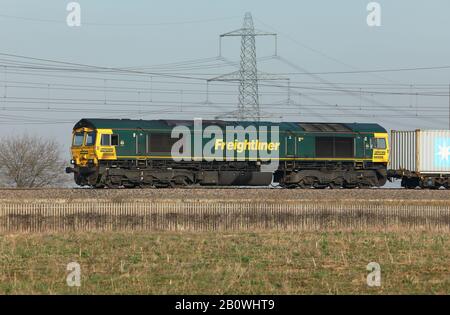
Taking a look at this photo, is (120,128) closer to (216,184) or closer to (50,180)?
(216,184)

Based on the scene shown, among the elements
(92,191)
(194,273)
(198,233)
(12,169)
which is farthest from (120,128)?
(194,273)

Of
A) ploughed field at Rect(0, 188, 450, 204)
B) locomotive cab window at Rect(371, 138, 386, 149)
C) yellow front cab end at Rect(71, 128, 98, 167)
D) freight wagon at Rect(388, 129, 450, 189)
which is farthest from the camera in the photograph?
freight wagon at Rect(388, 129, 450, 189)

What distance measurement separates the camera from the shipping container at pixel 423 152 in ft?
175

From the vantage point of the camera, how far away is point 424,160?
175 feet

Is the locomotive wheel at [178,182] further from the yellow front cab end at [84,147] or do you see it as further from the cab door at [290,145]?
the cab door at [290,145]

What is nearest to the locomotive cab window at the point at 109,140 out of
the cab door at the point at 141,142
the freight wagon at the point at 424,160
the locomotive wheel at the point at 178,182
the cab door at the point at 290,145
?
the cab door at the point at 141,142

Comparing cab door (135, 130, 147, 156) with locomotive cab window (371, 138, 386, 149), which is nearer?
cab door (135, 130, 147, 156)

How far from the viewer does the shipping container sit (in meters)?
53.3

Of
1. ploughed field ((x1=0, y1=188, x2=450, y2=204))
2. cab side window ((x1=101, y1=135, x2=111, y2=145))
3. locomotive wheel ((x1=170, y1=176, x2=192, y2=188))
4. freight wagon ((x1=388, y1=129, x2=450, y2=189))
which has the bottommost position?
ploughed field ((x1=0, y1=188, x2=450, y2=204))

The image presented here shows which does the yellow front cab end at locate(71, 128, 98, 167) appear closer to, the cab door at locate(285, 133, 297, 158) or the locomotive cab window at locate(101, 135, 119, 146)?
the locomotive cab window at locate(101, 135, 119, 146)

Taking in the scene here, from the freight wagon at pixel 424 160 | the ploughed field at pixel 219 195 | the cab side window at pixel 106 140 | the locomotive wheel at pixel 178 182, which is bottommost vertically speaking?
the ploughed field at pixel 219 195

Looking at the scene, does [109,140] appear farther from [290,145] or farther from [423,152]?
[423,152]

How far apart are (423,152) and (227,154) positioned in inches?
529

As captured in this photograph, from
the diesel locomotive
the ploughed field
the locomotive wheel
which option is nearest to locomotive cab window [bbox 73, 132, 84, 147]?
the diesel locomotive
